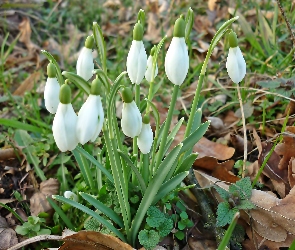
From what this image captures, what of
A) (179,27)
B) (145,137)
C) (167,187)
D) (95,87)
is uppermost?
(179,27)

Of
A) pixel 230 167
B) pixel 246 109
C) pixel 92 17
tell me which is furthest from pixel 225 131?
pixel 92 17

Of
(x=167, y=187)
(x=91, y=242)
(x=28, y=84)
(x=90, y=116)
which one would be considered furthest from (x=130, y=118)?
(x=28, y=84)

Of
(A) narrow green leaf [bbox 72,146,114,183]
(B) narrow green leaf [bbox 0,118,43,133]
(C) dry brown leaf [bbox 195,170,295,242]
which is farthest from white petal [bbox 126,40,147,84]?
(B) narrow green leaf [bbox 0,118,43,133]

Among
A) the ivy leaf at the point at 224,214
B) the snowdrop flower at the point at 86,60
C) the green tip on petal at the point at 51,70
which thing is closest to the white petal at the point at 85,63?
the snowdrop flower at the point at 86,60

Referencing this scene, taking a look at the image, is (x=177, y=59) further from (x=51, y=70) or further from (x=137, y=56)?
(x=51, y=70)

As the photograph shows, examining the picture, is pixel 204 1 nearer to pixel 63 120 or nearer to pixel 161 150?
pixel 161 150
